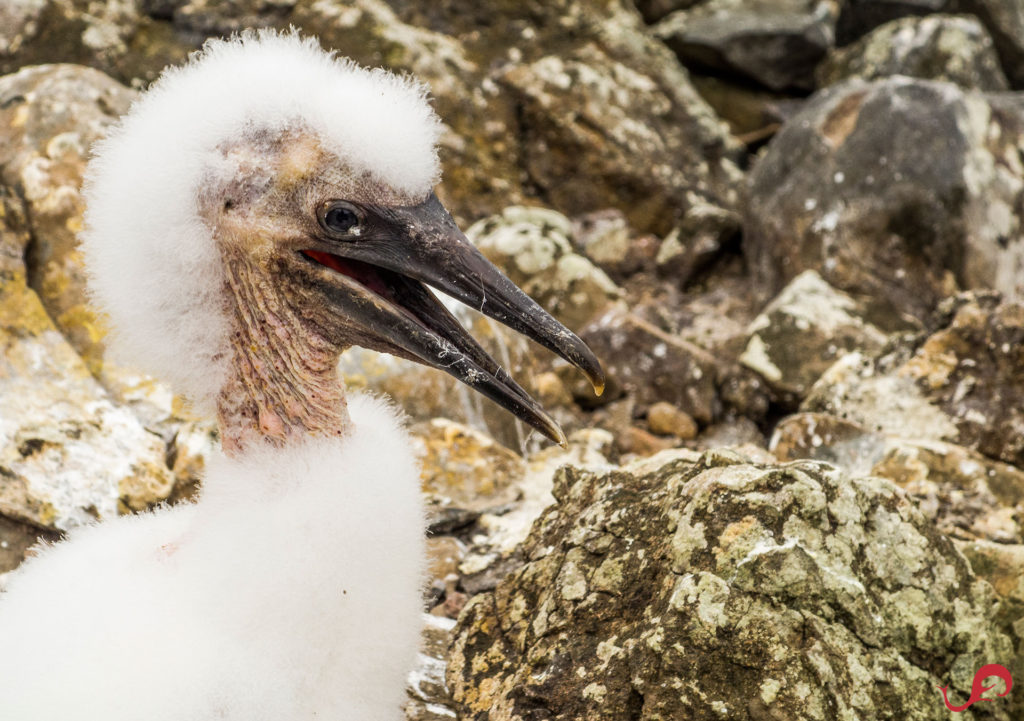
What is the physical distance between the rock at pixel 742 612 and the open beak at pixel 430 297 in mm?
374

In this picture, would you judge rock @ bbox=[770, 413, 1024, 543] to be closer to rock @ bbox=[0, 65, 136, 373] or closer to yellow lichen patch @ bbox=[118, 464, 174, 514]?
yellow lichen patch @ bbox=[118, 464, 174, 514]

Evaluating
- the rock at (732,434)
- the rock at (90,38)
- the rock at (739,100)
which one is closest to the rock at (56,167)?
the rock at (90,38)

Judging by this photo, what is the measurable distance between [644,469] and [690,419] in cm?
264

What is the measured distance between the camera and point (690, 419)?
551cm

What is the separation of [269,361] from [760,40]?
8456mm

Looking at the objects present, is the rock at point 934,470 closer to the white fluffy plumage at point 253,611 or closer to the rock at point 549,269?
the white fluffy plumage at point 253,611

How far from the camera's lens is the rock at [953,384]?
13.5 ft

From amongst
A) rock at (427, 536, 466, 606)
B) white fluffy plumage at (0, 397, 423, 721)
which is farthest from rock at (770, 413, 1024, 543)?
white fluffy plumage at (0, 397, 423, 721)

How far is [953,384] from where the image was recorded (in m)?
4.31

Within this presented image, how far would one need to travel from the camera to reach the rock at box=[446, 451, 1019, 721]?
2211 mm

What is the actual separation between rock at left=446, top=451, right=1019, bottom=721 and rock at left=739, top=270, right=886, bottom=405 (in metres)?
2.88

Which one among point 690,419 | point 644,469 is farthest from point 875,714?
point 690,419

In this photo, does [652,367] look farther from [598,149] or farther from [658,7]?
[658,7]

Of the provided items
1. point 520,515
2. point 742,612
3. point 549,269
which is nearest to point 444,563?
point 520,515
